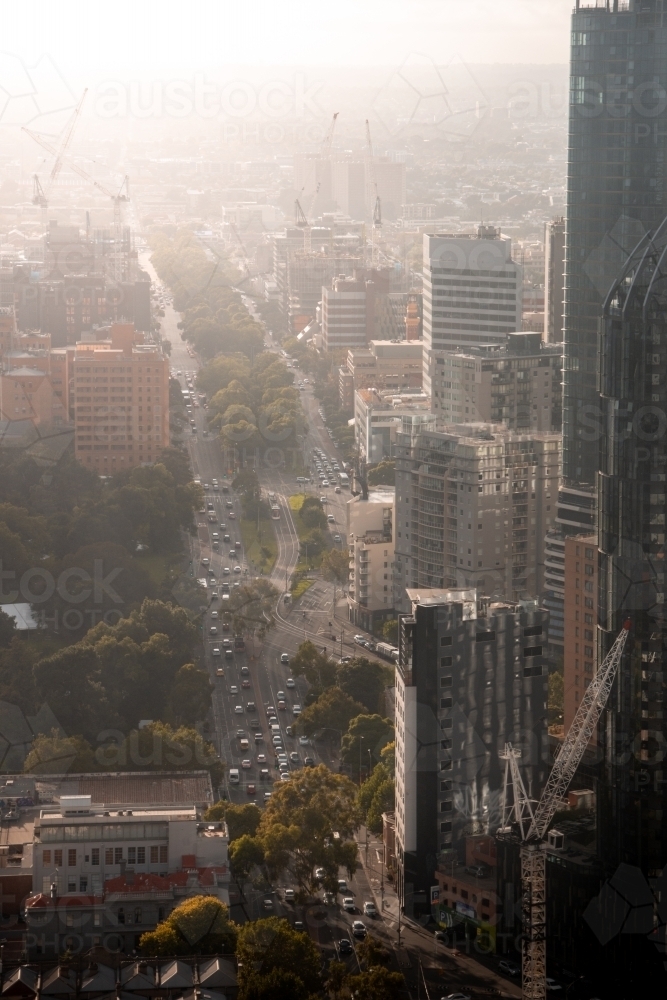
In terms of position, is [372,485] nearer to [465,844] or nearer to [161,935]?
[465,844]

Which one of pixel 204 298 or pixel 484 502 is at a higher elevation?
pixel 204 298

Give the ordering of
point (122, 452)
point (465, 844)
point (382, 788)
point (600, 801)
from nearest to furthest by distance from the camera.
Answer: point (600, 801) → point (465, 844) → point (382, 788) → point (122, 452)

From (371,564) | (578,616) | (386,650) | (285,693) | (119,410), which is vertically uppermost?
(119,410)

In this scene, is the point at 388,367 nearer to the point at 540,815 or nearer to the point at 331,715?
the point at 331,715

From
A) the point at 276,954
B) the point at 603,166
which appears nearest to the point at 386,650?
the point at 603,166

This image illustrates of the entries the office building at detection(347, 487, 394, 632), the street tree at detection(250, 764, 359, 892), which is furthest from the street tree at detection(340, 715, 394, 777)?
the office building at detection(347, 487, 394, 632)

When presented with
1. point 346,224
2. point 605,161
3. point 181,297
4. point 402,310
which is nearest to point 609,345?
point 605,161
